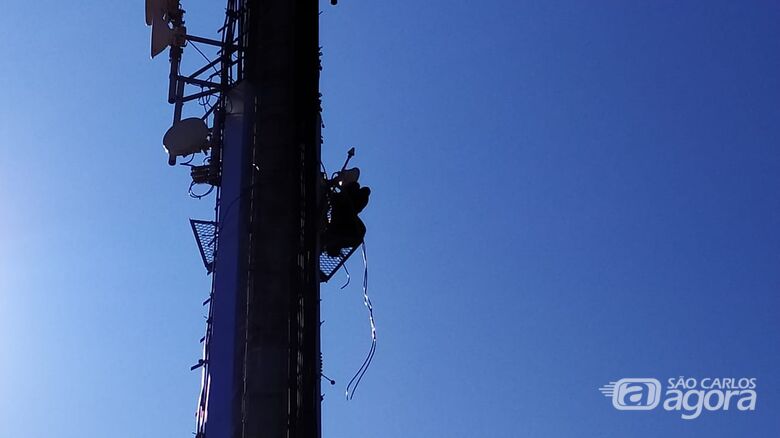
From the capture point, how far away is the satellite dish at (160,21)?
1997 cm

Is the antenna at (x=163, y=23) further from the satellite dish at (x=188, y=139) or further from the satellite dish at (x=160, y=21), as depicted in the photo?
the satellite dish at (x=188, y=139)

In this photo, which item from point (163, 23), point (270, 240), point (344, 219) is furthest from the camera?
point (163, 23)

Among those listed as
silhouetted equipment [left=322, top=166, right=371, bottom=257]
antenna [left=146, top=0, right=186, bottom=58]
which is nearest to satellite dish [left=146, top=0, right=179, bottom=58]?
antenna [left=146, top=0, right=186, bottom=58]

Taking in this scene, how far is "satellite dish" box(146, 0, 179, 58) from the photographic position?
65.5 feet

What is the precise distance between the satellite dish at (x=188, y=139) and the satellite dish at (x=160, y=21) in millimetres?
1648

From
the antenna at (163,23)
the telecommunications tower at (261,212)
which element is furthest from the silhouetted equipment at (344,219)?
the antenna at (163,23)

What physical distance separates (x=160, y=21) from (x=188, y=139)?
2511mm

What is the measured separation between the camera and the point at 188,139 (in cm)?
1905

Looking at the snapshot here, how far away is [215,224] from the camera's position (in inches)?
716

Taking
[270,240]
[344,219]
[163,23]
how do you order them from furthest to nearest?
[163,23] → [344,219] → [270,240]

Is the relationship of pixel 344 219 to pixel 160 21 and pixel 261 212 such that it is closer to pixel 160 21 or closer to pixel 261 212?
pixel 261 212

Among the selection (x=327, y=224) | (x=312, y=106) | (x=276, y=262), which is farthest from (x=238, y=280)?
(x=312, y=106)

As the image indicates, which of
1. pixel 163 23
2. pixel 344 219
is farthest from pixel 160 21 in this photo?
pixel 344 219

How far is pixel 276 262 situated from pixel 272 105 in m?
2.77
